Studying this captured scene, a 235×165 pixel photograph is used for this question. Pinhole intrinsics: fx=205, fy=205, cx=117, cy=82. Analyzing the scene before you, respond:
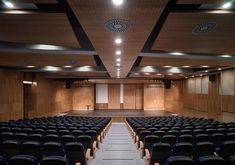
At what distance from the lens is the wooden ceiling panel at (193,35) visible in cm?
572

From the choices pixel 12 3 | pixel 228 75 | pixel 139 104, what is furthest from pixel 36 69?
pixel 139 104

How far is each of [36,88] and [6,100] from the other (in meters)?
4.74

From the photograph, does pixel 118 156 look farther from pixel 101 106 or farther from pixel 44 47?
pixel 101 106

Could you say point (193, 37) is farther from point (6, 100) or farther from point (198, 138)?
point (6, 100)

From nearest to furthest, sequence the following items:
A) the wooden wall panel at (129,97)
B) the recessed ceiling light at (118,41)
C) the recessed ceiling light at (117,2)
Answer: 1. the recessed ceiling light at (117,2)
2. the recessed ceiling light at (118,41)
3. the wooden wall panel at (129,97)

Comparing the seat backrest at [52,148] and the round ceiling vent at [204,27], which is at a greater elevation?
the round ceiling vent at [204,27]

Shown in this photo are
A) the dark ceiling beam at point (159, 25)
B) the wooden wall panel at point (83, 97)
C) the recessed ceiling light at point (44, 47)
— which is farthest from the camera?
the wooden wall panel at point (83, 97)

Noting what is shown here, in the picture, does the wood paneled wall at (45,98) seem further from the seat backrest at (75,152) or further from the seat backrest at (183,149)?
the seat backrest at (183,149)

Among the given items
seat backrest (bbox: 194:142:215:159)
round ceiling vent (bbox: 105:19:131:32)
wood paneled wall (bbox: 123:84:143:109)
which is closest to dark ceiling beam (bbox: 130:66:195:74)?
round ceiling vent (bbox: 105:19:131:32)

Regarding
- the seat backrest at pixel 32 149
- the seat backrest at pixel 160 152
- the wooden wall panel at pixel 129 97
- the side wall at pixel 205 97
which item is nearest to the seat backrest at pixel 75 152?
the seat backrest at pixel 32 149

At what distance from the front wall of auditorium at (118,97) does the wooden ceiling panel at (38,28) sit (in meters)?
9.06

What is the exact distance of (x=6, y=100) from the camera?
1566cm

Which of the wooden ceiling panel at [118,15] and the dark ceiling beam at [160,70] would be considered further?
the dark ceiling beam at [160,70]

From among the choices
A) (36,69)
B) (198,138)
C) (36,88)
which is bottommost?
(198,138)
